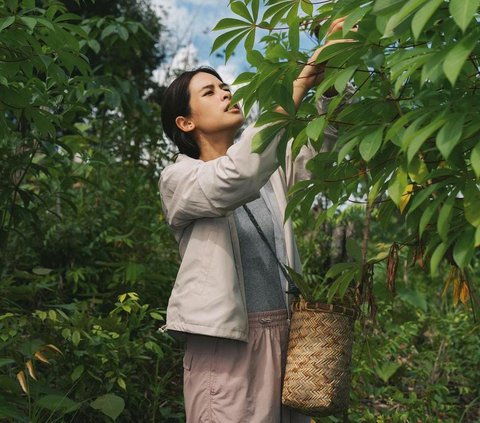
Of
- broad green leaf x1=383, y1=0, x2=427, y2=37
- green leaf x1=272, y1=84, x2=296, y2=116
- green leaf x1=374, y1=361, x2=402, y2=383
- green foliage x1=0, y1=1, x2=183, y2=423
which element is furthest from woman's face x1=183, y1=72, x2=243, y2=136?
green leaf x1=374, y1=361, x2=402, y2=383

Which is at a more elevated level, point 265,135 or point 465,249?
point 265,135

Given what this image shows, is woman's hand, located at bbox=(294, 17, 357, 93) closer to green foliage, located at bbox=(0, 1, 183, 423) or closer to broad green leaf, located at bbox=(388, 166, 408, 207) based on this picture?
broad green leaf, located at bbox=(388, 166, 408, 207)

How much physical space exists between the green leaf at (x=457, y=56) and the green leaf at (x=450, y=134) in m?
0.11

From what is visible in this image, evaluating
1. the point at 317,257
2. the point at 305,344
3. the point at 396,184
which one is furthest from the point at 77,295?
the point at 396,184

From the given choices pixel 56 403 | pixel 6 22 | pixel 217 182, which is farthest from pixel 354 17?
pixel 56 403

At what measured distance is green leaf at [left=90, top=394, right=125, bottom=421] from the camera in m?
2.66

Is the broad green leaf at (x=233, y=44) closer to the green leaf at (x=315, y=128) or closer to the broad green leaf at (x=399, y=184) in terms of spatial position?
the green leaf at (x=315, y=128)

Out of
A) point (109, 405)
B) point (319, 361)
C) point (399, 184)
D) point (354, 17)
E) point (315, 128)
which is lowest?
point (109, 405)

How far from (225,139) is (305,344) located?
71 centimetres

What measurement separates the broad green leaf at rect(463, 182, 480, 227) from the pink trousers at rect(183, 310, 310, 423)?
94cm

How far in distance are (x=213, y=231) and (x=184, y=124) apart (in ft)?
1.46

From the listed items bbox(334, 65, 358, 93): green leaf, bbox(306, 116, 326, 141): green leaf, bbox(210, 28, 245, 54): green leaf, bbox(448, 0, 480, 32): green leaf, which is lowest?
bbox(306, 116, 326, 141): green leaf

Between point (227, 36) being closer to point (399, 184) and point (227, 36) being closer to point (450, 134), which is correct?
point (399, 184)

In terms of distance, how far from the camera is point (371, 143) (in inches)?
52.0
